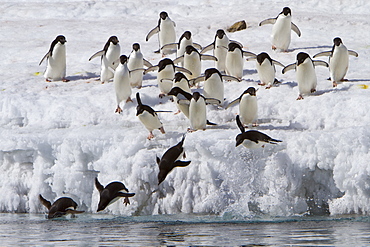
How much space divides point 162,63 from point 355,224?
4.25 metres

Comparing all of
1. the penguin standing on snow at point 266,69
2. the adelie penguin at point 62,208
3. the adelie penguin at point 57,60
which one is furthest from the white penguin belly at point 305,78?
the adelie penguin at point 57,60

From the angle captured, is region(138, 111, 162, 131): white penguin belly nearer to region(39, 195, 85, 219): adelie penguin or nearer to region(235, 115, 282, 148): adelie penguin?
region(235, 115, 282, 148): adelie penguin

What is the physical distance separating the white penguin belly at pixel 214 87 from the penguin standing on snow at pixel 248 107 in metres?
0.61

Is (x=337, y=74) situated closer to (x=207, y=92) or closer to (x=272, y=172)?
(x=207, y=92)

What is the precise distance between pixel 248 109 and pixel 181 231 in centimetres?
295

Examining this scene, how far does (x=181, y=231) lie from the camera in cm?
580

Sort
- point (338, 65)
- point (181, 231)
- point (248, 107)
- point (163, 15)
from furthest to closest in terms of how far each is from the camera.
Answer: point (163, 15), point (338, 65), point (248, 107), point (181, 231)

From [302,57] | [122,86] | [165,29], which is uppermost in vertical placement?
[165,29]

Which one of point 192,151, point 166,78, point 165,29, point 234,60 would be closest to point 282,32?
point 165,29

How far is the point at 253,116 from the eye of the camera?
27.8ft

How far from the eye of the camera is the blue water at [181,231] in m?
5.04

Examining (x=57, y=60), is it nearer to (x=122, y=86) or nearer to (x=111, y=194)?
(x=122, y=86)

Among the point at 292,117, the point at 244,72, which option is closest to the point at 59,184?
the point at 292,117

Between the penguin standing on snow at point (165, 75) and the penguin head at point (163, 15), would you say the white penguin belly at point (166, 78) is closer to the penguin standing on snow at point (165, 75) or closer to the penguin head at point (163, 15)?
the penguin standing on snow at point (165, 75)
